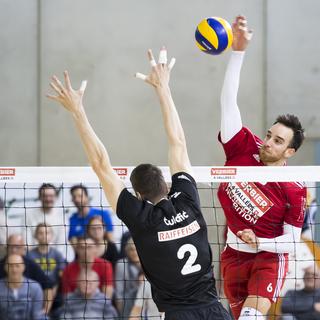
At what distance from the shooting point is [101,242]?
8992 mm

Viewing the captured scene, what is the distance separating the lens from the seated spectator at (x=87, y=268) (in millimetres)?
8812

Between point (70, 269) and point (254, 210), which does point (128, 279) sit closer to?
point (70, 269)

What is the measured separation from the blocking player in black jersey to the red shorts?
1243 millimetres

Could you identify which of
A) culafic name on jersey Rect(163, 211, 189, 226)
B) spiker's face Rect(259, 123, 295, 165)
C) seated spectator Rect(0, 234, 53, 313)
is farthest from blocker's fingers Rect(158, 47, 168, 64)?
seated spectator Rect(0, 234, 53, 313)

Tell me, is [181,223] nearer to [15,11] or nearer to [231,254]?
[231,254]

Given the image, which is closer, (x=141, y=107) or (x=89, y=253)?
(x=89, y=253)

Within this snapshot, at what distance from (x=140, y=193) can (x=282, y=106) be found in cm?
629

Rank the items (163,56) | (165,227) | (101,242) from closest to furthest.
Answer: (165,227)
(163,56)
(101,242)

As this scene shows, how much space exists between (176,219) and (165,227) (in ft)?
0.27

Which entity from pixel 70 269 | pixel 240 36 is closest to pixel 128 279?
pixel 70 269

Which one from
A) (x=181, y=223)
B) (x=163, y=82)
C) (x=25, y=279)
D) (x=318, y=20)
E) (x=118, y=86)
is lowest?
(x=25, y=279)

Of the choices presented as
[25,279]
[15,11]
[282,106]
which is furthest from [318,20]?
[25,279]

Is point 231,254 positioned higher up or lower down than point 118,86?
lower down

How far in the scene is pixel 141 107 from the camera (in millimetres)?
10500
